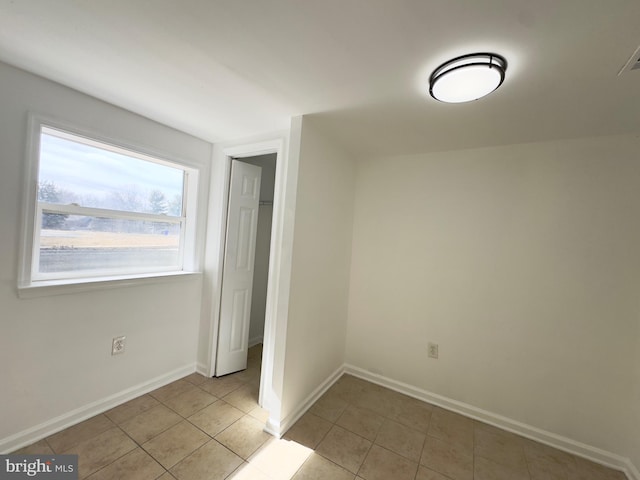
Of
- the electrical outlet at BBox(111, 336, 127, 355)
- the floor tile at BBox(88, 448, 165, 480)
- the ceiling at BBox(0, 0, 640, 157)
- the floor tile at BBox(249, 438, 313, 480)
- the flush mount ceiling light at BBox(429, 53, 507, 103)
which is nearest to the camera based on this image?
the ceiling at BBox(0, 0, 640, 157)

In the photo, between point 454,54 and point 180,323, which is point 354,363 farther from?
point 454,54

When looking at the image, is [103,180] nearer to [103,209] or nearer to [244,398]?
[103,209]

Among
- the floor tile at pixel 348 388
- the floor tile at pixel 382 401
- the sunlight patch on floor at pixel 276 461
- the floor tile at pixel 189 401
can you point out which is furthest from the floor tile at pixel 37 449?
the floor tile at pixel 382 401

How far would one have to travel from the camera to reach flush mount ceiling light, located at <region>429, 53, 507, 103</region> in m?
1.13

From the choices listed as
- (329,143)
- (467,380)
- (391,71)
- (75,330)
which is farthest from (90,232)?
(467,380)

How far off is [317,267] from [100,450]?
5.90 ft

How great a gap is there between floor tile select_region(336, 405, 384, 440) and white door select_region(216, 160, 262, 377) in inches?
46.6

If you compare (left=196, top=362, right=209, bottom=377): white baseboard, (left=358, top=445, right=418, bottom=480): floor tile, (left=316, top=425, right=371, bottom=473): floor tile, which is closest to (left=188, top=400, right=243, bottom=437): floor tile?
(left=196, top=362, right=209, bottom=377): white baseboard

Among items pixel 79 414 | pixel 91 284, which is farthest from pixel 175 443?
pixel 91 284

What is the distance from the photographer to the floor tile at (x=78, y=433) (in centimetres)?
155

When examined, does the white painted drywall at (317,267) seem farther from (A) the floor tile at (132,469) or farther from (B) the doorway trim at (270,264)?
(A) the floor tile at (132,469)

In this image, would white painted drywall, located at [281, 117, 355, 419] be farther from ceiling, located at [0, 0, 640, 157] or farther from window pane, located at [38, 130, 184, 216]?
window pane, located at [38, 130, 184, 216]

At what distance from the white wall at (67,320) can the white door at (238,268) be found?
423mm

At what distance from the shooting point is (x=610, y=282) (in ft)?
5.75
